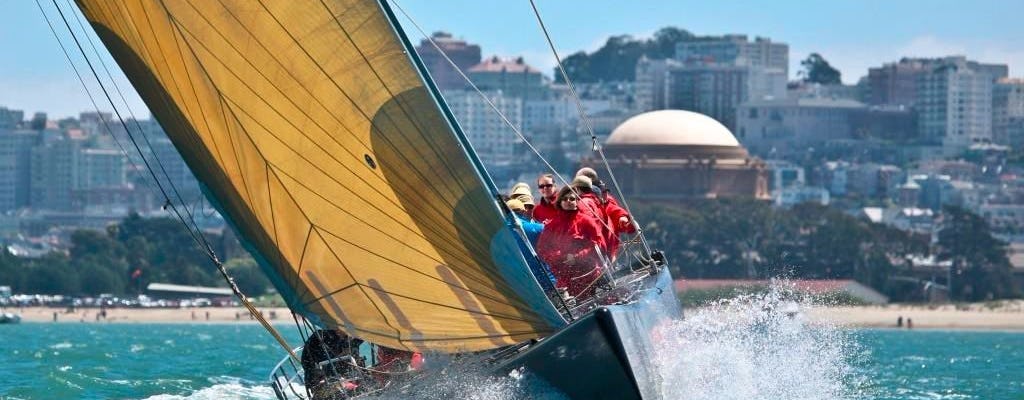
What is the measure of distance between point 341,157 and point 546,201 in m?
2.48

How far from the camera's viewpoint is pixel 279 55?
13.7 metres

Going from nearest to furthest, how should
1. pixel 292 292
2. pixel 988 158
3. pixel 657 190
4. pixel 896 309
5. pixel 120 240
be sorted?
1. pixel 292 292
2. pixel 896 309
3. pixel 120 240
4. pixel 657 190
5. pixel 988 158

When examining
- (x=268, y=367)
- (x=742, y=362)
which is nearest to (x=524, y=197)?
(x=742, y=362)

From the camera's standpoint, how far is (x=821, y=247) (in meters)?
88.1

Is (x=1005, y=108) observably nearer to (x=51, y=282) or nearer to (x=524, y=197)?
(x=51, y=282)

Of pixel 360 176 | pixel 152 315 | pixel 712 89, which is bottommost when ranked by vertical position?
pixel 152 315

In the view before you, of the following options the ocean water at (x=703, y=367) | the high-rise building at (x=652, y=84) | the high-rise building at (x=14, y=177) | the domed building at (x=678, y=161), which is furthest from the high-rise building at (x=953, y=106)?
the ocean water at (x=703, y=367)

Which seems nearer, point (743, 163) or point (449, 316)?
point (449, 316)

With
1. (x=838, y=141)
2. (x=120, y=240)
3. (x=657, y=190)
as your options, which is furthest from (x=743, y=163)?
(x=838, y=141)

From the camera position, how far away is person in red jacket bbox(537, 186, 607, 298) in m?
15.2

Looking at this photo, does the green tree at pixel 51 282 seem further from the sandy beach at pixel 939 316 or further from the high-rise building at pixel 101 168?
Result: the high-rise building at pixel 101 168

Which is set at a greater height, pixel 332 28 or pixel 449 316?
pixel 332 28

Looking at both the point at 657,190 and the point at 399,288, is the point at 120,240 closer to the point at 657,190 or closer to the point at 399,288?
the point at 657,190

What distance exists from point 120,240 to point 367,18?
85518mm
